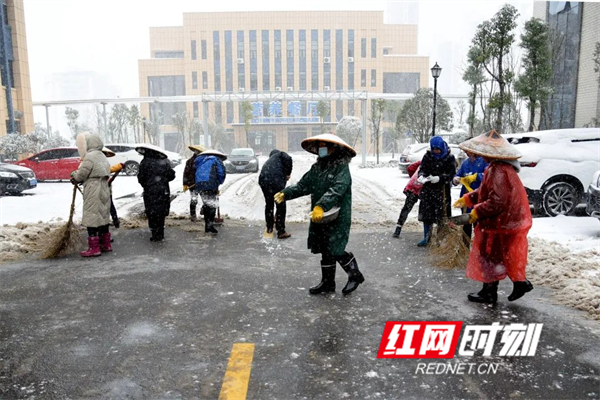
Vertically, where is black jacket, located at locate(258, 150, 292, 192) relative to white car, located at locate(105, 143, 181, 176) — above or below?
above

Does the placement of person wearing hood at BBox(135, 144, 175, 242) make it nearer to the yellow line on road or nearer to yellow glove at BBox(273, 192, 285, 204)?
yellow glove at BBox(273, 192, 285, 204)

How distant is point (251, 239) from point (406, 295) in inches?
142

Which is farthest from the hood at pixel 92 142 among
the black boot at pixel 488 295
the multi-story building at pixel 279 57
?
the multi-story building at pixel 279 57

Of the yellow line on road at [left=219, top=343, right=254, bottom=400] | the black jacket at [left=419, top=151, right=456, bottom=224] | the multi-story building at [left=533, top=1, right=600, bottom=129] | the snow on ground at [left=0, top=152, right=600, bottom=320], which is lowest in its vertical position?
the snow on ground at [left=0, top=152, right=600, bottom=320]

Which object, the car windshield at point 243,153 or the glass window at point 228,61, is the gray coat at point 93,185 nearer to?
the car windshield at point 243,153

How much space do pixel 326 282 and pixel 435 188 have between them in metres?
2.74

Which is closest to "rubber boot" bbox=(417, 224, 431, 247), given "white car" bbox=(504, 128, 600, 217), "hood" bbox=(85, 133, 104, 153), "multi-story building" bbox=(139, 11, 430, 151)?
"white car" bbox=(504, 128, 600, 217)

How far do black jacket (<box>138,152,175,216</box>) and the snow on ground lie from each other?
1.59m

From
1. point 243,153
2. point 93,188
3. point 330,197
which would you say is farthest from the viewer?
point 243,153

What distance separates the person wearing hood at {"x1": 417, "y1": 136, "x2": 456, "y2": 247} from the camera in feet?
22.5

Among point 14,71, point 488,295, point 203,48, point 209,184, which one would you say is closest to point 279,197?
point 488,295

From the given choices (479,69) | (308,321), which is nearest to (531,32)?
(479,69)

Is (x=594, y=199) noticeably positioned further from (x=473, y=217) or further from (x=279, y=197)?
(x=279, y=197)

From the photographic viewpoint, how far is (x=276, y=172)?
813cm
